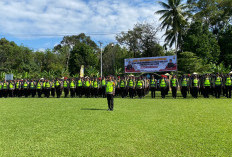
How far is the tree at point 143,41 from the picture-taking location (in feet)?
117

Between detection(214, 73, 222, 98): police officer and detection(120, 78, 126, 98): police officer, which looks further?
detection(120, 78, 126, 98): police officer

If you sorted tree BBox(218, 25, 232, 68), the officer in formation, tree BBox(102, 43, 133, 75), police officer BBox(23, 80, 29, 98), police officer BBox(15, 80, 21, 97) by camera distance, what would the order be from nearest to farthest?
the officer in formation, police officer BBox(23, 80, 29, 98), police officer BBox(15, 80, 21, 97), tree BBox(218, 25, 232, 68), tree BBox(102, 43, 133, 75)

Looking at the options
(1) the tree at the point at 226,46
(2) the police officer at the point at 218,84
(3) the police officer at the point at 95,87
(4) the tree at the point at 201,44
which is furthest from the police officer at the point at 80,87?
(1) the tree at the point at 226,46


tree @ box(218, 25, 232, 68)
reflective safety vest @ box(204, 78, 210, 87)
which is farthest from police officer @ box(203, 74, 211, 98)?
tree @ box(218, 25, 232, 68)

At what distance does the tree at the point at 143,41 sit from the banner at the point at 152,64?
338 inches

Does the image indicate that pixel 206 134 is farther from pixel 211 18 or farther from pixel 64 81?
pixel 211 18

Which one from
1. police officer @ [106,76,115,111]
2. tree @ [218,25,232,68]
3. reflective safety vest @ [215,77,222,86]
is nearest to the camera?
police officer @ [106,76,115,111]

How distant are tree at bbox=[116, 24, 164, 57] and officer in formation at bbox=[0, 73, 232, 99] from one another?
17.6 m

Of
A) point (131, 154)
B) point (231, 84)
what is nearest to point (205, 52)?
point (231, 84)

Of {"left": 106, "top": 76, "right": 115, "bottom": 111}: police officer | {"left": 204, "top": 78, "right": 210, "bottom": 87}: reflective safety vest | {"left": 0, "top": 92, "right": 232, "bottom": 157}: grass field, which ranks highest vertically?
{"left": 204, "top": 78, "right": 210, "bottom": 87}: reflective safety vest

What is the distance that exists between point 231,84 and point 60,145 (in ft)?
45.2

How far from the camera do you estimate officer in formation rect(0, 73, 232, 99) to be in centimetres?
1576

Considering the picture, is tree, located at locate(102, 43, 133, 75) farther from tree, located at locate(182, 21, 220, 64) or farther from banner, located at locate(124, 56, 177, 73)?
tree, located at locate(182, 21, 220, 64)

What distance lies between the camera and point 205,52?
30188 millimetres
